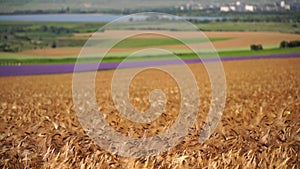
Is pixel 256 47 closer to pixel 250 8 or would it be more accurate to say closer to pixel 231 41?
pixel 231 41

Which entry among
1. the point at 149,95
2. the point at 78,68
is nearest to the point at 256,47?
the point at 78,68

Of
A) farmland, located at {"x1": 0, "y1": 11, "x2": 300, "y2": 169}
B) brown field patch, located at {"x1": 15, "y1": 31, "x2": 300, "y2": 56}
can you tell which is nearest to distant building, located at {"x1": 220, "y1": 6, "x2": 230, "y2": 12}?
farmland, located at {"x1": 0, "y1": 11, "x2": 300, "y2": 169}

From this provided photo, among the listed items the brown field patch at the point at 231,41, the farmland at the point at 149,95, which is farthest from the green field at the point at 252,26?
the brown field patch at the point at 231,41

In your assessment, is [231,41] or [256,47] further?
[256,47]

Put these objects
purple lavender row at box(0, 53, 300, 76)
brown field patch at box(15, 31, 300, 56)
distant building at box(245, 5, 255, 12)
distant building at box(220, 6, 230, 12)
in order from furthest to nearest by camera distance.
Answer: distant building at box(220, 6, 230, 12) → distant building at box(245, 5, 255, 12) → brown field patch at box(15, 31, 300, 56) → purple lavender row at box(0, 53, 300, 76)

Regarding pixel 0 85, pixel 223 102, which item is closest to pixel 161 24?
pixel 0 85

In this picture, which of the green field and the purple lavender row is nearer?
the purple lavender row

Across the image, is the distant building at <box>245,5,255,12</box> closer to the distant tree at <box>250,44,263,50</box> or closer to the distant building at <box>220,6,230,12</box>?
the distant building at <box>220,6,230,12</box>

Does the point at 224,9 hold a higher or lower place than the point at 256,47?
higher

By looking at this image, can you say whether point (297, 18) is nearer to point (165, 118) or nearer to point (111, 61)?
point (111, 61)

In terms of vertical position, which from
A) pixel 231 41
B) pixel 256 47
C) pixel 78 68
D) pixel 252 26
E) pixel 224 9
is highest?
pixel 224 9

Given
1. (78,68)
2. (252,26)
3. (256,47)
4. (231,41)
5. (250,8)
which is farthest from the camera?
(250,8)

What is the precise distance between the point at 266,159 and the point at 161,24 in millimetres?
32397

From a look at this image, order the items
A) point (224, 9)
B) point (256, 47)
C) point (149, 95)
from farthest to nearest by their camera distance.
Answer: point (224, 9) < point (256, 47) < point (149, 95)
